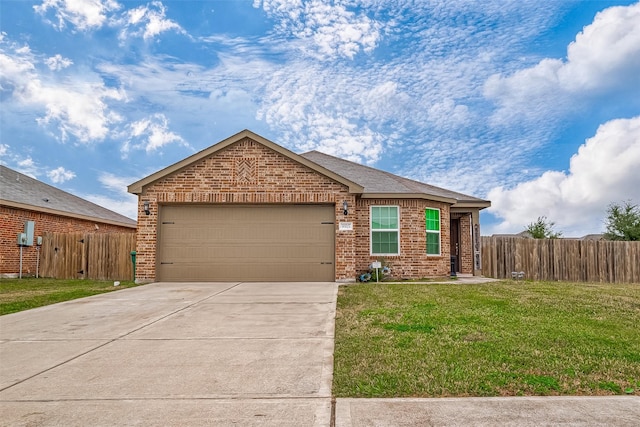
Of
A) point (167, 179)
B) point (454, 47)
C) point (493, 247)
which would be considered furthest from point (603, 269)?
point (167, 179)

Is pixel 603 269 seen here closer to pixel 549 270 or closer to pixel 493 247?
pixel 549 270

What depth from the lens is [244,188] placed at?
490 inches

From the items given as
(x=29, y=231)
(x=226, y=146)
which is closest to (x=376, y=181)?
(x=226, y=146)

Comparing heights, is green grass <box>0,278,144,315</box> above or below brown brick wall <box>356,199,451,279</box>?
below

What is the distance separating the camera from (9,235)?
15391 millimetres

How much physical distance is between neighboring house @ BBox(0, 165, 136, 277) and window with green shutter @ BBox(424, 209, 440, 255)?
14.8 m

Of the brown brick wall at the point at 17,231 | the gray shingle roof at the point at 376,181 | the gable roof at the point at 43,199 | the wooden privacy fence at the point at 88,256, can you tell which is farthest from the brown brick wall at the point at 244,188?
the gable roof at the point at 43,199

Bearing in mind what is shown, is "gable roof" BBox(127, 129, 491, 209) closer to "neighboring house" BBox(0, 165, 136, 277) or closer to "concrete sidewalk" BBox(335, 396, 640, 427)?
"neighboring house" BBox(0, 165, 136, 277)

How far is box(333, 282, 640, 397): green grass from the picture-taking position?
3.67 metres

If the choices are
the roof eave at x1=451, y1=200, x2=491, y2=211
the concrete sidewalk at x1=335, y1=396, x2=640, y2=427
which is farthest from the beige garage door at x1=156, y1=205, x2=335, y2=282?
the concrete sidewalk at x1=335, y1=396, x2=640, y2=427

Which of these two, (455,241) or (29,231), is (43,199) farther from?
(455,241)

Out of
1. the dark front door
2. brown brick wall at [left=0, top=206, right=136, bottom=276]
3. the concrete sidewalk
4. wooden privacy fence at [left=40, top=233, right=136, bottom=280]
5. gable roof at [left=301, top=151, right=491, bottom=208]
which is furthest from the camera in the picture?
the dark front door

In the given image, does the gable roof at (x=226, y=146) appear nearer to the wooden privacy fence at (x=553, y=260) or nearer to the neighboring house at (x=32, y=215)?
the neighboring house at (x=32, y=215)

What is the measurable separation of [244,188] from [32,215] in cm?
998
